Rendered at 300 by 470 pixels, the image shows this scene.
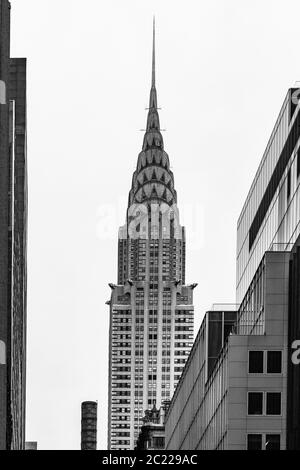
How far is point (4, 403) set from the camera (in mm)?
151875

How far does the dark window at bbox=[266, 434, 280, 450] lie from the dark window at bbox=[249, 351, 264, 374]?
13.8ft

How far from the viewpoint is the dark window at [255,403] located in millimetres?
110875

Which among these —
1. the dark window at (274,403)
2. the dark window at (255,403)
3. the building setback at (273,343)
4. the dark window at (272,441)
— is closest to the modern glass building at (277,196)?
the building setback at (273,343)

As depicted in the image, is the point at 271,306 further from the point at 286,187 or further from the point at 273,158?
the point at 273,158

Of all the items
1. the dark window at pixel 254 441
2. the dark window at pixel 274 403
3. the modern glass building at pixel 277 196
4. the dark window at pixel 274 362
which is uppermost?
the modern glass building at pixel 277 196

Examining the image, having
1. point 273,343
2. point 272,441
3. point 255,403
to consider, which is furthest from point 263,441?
point 273,343

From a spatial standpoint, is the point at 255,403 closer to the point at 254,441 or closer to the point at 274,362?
the point at 254,441

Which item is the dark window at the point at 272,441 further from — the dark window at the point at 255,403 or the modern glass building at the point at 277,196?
the modern glass building at the point at 277,196

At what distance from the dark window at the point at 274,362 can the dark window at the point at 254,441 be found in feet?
13.8

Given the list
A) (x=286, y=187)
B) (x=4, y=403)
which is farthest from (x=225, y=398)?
(x=4, y=403)

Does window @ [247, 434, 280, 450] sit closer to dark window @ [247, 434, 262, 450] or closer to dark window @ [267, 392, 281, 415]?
dark window @ [247, 434, 262, 450]
